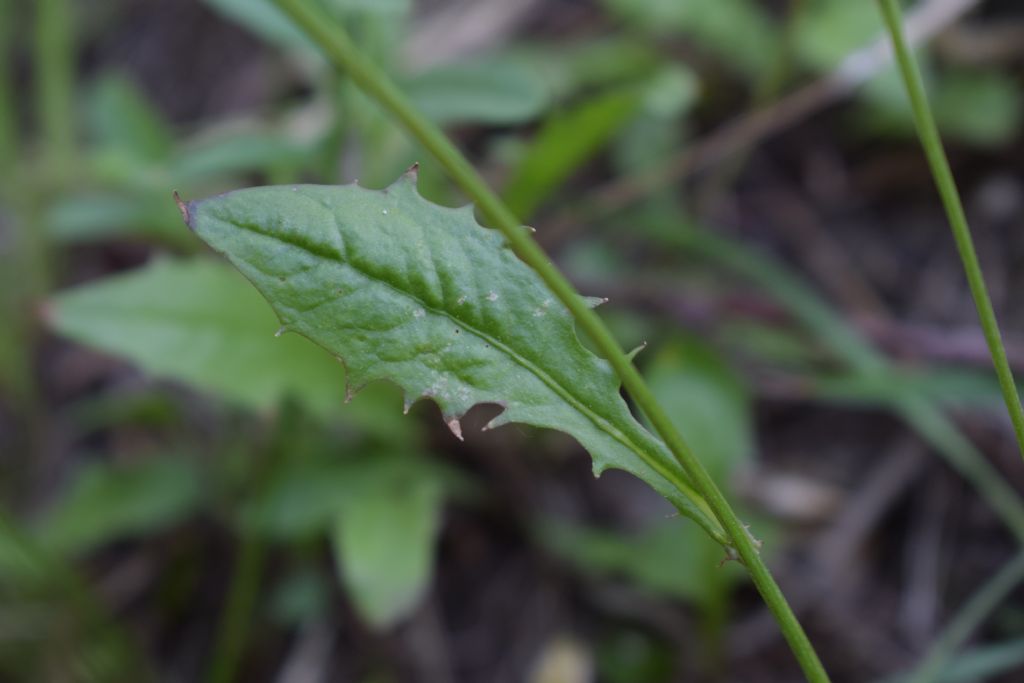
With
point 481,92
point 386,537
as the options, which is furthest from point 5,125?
point 386,537

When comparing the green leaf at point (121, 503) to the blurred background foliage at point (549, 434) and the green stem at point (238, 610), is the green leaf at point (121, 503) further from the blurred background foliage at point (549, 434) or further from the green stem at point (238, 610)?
the green stem at point (238, 610)

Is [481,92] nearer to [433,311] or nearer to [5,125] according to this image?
[433,311]

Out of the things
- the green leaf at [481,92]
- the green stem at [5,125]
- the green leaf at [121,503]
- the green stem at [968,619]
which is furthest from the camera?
the green stem at [5,125]

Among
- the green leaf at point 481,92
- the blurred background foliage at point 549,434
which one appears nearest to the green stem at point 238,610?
the blurred background foliage at point 549,434

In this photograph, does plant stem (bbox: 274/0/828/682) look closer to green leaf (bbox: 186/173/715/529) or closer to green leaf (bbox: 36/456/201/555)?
green leaf (bbox: 186/173/715/529)

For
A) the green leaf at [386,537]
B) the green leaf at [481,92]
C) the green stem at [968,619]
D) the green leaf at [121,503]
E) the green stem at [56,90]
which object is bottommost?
the green stem at [968,619]

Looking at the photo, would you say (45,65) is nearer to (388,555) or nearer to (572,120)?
(572,120)
